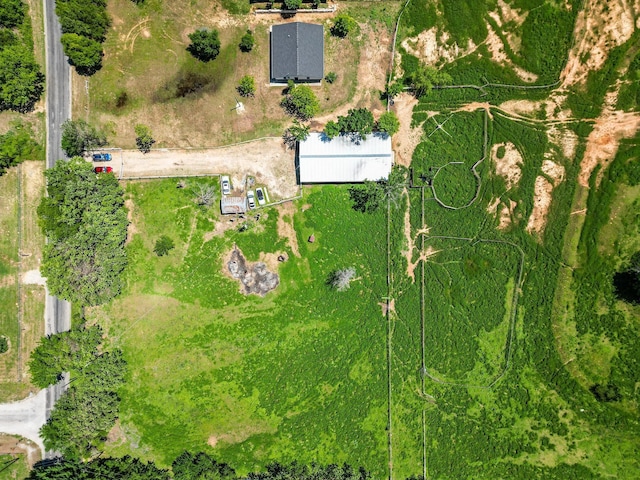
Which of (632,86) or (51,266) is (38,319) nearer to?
(51,266)

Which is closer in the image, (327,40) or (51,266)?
(51,266)

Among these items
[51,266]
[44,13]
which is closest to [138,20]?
[44,13]

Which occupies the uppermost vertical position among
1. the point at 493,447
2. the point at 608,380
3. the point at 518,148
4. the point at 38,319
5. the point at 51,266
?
the point at 518,148

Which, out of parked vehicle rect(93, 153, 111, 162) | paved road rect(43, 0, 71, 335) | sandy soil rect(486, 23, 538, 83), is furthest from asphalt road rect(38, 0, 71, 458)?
sandy soil rect(486, 23, 538, 83)

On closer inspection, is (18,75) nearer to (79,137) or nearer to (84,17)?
(79,137)

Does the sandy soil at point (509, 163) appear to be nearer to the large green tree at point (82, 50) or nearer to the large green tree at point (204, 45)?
the large green tree at point (204, 45)

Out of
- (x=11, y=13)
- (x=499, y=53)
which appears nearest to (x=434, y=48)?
(x=499, y=53)
